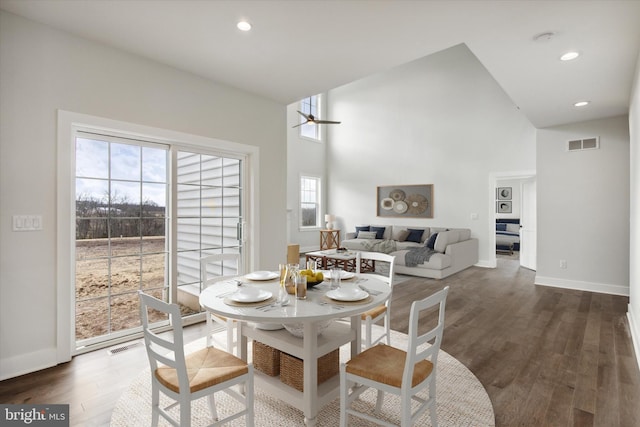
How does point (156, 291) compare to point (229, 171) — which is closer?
point (156, 291)

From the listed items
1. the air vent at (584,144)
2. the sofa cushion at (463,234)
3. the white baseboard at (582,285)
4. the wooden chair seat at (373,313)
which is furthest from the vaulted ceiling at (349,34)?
the sofa cushion at (463,234)

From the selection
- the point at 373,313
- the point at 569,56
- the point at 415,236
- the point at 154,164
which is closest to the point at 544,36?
the point at 569,56

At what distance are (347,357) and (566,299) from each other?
3.76m

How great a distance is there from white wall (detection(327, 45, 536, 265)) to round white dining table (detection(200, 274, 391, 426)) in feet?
19.7

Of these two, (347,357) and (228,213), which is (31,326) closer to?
(228,213)

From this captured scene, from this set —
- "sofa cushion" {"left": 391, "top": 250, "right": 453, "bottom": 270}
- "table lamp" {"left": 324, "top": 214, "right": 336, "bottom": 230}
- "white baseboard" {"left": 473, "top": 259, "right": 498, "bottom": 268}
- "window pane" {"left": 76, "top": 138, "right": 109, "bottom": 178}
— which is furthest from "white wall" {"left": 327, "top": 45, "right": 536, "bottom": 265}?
"window pane" {"left": 76, "top": 138, "right": 109, "bottom": 178}

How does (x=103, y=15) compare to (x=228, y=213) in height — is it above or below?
above

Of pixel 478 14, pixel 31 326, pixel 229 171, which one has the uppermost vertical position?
pixel 478 14

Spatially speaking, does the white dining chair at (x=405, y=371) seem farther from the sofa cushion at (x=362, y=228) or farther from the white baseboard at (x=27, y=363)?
the sofa cushion at (x=362, y=228)

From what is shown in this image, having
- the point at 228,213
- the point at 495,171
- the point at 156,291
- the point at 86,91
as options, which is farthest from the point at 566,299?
the point at 86,91

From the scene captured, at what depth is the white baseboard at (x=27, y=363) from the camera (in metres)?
2.35

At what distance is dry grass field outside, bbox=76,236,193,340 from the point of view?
2.90 m

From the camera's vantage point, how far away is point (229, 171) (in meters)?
3.87

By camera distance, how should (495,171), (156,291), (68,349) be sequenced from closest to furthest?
1. (68,349)
2. (156,291)
3. (495,171)
